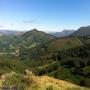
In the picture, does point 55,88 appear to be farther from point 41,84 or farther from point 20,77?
point 20,77

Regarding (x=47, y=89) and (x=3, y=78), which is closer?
(x=47, y=89)

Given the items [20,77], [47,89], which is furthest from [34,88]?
[20,77]

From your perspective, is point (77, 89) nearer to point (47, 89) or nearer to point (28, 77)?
point (47, 89)

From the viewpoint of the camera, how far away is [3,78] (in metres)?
32.9

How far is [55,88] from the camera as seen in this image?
102ft

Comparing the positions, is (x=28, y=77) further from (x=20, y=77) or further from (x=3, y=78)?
→ (x=3, y=78)

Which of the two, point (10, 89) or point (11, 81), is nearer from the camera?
point (10, 89)

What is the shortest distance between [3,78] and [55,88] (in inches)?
311

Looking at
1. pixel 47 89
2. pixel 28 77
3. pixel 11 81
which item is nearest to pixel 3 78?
pixel 11 81

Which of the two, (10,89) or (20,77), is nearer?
(10,89)

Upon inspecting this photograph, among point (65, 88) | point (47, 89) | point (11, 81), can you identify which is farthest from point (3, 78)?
point (65, 88)

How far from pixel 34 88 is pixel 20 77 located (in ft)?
13.7

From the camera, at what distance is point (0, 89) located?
31.2m

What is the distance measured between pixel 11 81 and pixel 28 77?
268cm
